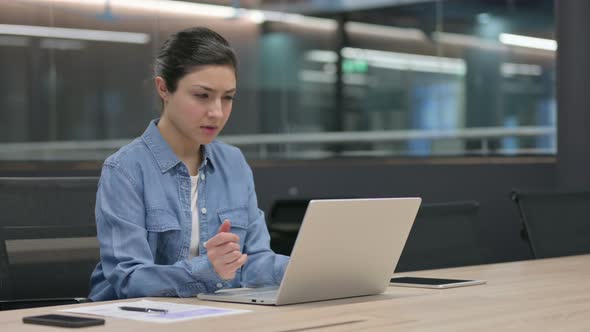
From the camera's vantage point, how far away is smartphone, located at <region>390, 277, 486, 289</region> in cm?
225

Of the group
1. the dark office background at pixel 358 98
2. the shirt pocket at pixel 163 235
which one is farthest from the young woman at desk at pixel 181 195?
the dark office background at pixel 358 98

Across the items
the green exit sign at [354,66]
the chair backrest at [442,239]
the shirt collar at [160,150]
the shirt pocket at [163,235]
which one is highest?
the green exit sign at [354,66]

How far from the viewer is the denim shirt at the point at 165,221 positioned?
82.4 inches

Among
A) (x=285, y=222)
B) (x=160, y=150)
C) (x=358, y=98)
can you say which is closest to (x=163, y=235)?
(x=160, y=150)

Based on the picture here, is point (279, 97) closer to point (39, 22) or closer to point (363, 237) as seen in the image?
point (39, 22)

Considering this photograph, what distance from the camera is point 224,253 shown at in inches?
77.7

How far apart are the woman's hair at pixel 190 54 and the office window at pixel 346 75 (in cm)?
366

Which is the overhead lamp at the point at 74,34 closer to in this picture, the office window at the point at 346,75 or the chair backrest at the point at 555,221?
the office window at the point at 346,75

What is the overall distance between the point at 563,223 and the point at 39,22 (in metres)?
3.51

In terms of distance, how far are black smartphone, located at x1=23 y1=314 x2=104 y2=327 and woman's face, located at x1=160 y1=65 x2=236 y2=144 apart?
2.53 feet

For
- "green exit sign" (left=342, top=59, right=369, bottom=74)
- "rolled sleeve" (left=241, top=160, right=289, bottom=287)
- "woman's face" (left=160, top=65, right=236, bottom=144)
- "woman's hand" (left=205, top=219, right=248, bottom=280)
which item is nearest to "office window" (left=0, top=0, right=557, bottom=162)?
"green exit sign" (left=342, top=59, right=369, bottom=74)

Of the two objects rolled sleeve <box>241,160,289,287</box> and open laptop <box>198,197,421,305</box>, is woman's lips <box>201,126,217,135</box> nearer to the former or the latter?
rolled sleeve <box>241,160,289,287</box>

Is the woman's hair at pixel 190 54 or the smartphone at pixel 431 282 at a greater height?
the woman's hair at pixel 190 54

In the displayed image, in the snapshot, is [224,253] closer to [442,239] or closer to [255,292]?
[255,292]
